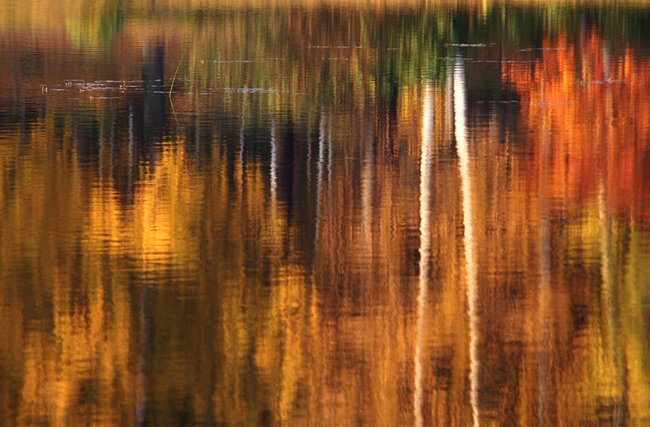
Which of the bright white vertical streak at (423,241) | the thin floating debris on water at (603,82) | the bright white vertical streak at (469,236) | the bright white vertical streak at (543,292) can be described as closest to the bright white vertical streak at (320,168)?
the bright white vertical streak at (423,241)

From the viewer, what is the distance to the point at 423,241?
56.3ft

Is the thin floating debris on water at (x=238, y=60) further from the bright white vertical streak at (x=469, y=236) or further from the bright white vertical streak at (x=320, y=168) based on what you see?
the bright white vertical streak at (x=320, y=168)

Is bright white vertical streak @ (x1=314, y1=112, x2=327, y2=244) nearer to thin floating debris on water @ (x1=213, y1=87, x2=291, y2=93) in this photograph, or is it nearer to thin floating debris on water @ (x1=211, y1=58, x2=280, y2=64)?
thin floating debris on water @ (x1=213, y1=87, x2=291, y2=93)

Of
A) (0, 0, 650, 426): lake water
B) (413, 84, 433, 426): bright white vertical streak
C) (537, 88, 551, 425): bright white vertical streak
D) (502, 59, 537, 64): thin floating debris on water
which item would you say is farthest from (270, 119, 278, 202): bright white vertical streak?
(502, 59, 537, 64): thin floating debris on water

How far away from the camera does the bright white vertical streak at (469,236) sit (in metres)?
12.3

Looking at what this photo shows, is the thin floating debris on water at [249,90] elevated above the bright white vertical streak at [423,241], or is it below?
above

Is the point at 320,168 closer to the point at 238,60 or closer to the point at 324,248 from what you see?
the point at 324,248

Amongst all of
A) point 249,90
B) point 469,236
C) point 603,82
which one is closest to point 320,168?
point 469,236

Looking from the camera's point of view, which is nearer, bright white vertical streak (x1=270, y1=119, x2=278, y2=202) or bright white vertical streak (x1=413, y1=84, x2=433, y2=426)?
bright white vertical streak (x1=413, y1=84, x2=433, y2=426)

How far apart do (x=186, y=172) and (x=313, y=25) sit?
103ft

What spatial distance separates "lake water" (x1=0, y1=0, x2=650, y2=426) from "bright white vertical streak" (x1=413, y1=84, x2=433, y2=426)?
0.04 meters

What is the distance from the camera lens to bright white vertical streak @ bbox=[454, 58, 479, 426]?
1234 centimetres

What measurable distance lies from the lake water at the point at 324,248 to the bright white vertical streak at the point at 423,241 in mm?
41

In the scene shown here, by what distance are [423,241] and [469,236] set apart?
0.60 m
